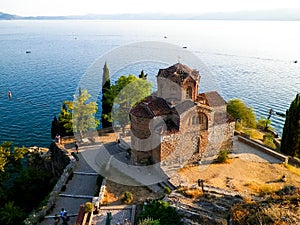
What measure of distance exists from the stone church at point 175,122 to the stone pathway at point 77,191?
5148mm

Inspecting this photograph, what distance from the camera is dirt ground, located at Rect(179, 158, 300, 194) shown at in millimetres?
26969

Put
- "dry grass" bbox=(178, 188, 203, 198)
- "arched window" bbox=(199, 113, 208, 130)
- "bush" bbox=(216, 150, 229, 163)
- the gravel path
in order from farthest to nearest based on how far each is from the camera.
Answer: the gravel path, "bush" bbox=(216, 150, 229, 163), "arched window" bbox=(199, 113, 208, 130), "dry grass" bbox=(178, 188, 203, 198)

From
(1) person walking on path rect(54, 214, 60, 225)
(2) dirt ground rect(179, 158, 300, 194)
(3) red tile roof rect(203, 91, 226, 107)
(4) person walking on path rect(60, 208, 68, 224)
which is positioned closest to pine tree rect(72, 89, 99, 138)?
(2) dirt ground rect(179, 158, 300, 194)

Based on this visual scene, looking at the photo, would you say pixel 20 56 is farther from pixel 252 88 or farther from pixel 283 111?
pixel 283 111

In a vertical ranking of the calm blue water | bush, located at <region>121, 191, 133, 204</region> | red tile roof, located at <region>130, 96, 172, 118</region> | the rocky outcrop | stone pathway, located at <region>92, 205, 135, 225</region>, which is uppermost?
red tile roof, located at <region>130, 96, 172, 118</region>

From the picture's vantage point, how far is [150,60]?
368 ft

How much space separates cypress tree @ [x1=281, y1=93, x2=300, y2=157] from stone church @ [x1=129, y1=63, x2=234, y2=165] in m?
10.4

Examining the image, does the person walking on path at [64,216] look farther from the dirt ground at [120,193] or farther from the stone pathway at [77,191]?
the dirt ground at [120,193]

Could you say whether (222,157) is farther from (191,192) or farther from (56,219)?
(56,219)

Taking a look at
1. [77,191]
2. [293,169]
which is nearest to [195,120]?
[293,169]

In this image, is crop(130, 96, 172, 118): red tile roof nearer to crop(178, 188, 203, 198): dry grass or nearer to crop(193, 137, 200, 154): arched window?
crop(193, 137, 200, 154): arched window

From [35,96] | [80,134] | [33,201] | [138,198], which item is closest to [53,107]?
[35,96]

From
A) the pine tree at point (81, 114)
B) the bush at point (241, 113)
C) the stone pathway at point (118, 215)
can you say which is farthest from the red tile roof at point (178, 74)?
the bush at point (241, 113)

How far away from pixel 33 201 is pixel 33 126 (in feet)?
84.0
